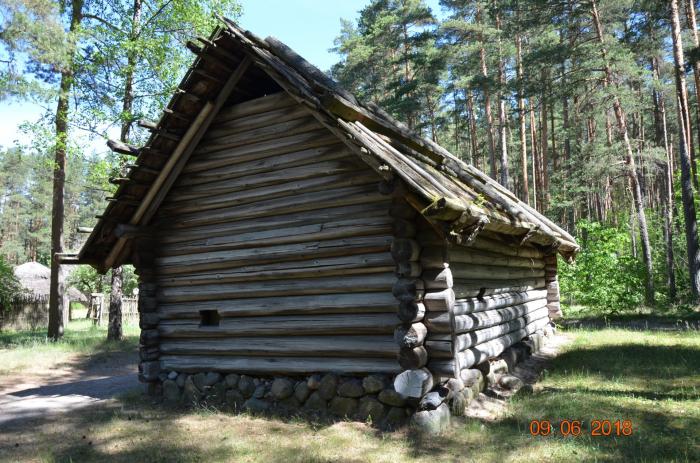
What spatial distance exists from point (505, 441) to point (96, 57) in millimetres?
17067

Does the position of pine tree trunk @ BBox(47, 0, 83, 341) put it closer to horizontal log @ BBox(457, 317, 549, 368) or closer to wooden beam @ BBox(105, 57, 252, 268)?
wooden beam @ BBox(105, 57, 252, 268)

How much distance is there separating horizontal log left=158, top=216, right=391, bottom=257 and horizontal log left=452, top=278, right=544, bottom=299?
1395 millimetres

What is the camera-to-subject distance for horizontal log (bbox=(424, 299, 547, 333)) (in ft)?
20.3

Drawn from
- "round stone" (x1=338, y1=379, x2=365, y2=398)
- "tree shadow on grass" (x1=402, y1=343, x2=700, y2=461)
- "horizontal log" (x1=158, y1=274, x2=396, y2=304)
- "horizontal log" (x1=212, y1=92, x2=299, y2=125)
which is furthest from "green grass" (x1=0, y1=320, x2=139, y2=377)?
"tree shadow on grass" (x1=402, y1=343, x2=700, y2=461)

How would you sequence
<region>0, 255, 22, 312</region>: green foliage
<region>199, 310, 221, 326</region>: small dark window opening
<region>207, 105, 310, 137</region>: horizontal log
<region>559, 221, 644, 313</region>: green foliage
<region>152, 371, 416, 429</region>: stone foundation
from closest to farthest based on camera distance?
<region>152, 371, 416, 429</region>: stone foundation
<region>207, 105, 310, 137</region>: horizontal log
<region>199, 310, 221, 326</region>: small dark window opening
<region>559, 221, 644, 313</region>: green foliage
<region>0, 255, 22, 312</region>: green foliage

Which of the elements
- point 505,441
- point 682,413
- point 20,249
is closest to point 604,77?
point 682,413

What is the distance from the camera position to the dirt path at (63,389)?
8211 mm

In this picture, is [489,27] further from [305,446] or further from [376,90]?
[305,446]

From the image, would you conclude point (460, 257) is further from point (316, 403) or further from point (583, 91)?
point (583, 91)

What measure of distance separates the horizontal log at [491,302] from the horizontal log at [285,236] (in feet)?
5.00

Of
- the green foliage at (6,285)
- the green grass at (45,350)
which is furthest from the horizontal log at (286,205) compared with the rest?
the green foliage at (6,285)

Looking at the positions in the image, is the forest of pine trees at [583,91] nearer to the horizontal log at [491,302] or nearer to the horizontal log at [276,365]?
the horizontal log at [491,302]

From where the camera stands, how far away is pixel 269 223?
25.4 ft

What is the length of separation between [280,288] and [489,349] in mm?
3500
